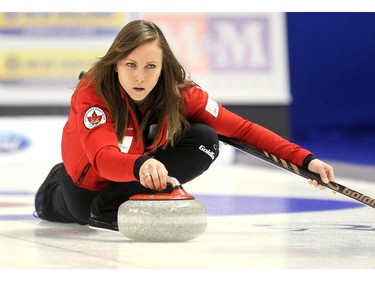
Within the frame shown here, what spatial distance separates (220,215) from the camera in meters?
4.33

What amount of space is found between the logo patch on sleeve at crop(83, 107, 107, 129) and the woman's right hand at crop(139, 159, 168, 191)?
337 millimetres

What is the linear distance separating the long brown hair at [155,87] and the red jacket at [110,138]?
0.10 ft

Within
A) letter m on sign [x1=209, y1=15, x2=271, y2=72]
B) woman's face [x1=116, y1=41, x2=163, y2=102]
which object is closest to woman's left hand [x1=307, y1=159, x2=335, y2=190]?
woman's face [x1=116, y1=41, x2=163, y2=102]

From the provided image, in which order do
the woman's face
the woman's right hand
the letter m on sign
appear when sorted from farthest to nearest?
the letter m on sign, the woman's face, the woman's right hand

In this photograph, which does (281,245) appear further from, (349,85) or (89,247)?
(349,85)

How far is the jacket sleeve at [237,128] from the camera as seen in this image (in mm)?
3482

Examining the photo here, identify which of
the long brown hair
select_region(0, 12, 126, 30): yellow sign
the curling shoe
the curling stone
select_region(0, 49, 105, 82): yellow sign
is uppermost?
select_region(0, 12, 126, 30): yellow sign

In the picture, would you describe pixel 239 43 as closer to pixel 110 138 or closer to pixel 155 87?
pixel 155 87

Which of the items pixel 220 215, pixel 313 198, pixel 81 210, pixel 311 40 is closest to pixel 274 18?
pixel 311 40

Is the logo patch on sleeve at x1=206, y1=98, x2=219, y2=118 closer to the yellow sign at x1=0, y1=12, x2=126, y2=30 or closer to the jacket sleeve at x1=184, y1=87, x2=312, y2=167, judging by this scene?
the jacket sleeve at x1=184, y1=87, x2=312, y2=167

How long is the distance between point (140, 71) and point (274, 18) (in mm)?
6349

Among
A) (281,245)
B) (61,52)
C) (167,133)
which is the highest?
(61,52)

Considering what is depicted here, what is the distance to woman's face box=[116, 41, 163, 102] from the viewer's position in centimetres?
321

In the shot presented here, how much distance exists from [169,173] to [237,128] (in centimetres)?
29
